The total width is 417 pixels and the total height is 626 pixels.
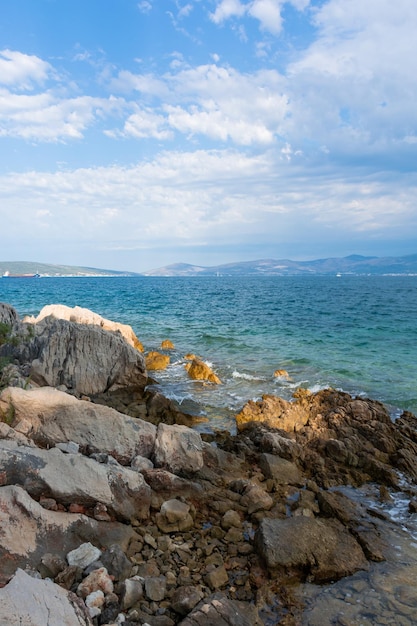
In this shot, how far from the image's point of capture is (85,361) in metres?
14.1

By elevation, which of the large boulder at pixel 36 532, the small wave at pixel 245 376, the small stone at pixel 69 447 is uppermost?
the small stone at pixel 69 447

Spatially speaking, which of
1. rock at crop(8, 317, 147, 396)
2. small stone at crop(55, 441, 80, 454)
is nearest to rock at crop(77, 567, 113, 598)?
small stone at crop(55, 441, 80, 454)

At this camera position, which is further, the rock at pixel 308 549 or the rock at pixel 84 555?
the rock at pixel 308 549

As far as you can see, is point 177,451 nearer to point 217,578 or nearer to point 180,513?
point 180,513

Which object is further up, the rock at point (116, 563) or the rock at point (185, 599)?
the rock at point (116, 563)

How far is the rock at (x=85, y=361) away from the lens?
13594 mm

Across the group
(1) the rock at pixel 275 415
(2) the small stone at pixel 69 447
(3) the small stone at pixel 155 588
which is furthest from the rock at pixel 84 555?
(1) the rock at pixel 275 415

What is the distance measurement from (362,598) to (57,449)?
5.09m

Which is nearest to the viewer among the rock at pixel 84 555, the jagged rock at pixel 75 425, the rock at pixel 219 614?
the rock at pixel 219 614

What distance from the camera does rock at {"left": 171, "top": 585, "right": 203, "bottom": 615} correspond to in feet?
16.9

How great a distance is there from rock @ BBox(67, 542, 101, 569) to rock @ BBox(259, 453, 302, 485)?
418cm

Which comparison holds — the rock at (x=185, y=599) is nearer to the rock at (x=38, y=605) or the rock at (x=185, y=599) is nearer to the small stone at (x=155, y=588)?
the small stone at (x=155, y=588)

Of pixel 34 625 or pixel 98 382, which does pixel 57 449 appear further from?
pixel 98 382

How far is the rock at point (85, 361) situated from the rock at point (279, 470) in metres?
6.35
